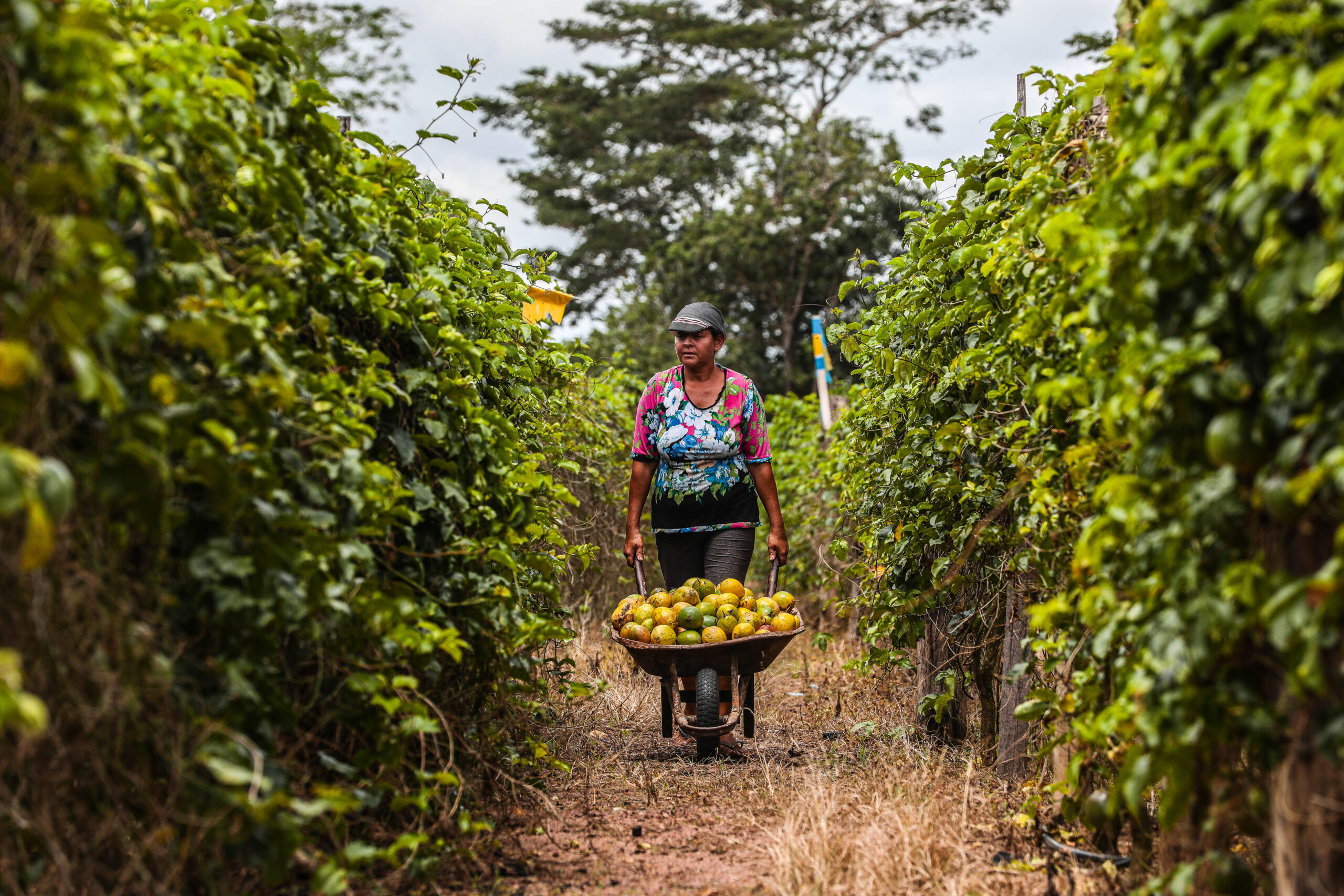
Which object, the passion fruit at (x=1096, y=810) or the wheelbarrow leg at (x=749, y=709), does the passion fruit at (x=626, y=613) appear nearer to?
the wheelbarrow leg at (x=749, y=709)

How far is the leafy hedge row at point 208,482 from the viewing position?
157cm

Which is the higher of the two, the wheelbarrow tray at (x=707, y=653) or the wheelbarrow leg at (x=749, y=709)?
the wheelbarrow tray at (x=707, y=653)

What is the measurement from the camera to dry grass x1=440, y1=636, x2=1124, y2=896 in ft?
9.46

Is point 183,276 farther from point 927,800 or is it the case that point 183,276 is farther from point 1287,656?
point 927,800

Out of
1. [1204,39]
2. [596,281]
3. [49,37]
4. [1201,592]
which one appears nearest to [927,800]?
[1201,592]

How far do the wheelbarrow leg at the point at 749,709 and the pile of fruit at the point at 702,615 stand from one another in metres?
0.37

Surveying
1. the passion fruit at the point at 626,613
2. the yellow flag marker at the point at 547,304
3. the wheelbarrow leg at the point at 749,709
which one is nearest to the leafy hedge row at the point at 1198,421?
the wheelbarrow leg at the point at 749,709

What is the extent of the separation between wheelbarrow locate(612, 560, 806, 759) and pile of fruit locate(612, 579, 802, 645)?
42 mm

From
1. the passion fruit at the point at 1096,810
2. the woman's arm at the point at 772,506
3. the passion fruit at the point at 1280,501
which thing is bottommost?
the passion fruit at the point at 1096,810

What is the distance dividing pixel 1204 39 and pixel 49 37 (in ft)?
6.09

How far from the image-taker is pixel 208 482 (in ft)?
5.94

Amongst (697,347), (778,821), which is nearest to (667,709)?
(778,821)

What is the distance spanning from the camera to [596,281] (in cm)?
2656

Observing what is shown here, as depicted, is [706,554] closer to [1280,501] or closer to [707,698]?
[707,698]
